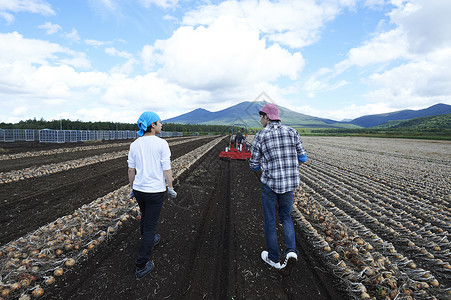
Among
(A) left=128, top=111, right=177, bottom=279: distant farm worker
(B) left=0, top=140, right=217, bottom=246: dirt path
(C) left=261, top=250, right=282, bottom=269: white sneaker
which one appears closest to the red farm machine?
(B) left=0, top=140, right=217, bottom=246: dirt path

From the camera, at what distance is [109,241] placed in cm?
405

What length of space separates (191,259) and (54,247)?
96.0 inches

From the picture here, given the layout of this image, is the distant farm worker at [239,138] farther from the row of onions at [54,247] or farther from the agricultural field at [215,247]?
the row of onions at [54,247]

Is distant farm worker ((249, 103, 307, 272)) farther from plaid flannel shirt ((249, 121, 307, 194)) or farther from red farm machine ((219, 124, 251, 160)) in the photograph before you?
red farm machine ((219, 124, 251, 160))

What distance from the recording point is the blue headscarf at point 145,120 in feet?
9.60

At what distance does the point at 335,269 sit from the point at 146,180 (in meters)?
3.34

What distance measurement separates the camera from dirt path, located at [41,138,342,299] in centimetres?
282

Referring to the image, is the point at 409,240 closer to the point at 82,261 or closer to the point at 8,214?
the point at 82,261

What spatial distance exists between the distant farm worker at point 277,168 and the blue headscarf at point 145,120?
1.56m

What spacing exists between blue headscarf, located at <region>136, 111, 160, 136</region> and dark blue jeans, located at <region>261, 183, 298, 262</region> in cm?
196

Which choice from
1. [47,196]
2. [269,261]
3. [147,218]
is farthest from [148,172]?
[47,196]

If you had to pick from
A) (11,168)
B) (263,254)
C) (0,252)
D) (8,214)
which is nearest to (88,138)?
(11,168)

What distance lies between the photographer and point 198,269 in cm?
329

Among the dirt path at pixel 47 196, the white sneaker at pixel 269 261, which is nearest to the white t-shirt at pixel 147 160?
the white sneaker at pixel 269 261
